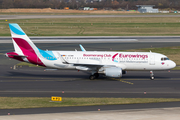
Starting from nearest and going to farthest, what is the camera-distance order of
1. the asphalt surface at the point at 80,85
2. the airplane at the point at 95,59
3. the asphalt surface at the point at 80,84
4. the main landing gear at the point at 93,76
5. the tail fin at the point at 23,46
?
the asphalt surface at the point at 80,85, the asphalt surface at the point at 80,84, the airplane at the point at 95,59, the tail fin at the point at 23,46, the main landing gear at the point at 93,76

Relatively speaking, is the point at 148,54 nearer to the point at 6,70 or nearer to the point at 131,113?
the point at 131,113

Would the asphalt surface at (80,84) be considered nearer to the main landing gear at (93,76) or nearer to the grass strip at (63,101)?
the main landing gear at (93,76)

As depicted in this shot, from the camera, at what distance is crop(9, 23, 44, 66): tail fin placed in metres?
36.8

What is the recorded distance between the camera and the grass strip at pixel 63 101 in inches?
974

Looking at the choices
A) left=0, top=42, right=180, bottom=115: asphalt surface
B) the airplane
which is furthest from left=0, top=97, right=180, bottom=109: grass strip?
the airplane

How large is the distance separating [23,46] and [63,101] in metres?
14.2

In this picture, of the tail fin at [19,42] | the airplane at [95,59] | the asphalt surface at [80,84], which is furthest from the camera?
the tail fin at [19,42]

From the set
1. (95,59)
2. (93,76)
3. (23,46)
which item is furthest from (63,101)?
(23,46)

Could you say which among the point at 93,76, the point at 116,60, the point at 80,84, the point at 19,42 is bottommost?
the point at 80,84

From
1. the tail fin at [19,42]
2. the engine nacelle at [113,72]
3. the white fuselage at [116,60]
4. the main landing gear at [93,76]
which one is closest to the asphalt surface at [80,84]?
the main landing gear at [93,76]

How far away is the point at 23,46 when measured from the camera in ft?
122

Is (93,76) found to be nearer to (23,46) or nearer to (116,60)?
(116,60)

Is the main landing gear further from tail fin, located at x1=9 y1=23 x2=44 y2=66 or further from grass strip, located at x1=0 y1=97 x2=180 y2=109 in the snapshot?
grass strip, located at x1=0 y1=97 x2=180 y2=109

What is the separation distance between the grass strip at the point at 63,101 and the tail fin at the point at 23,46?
1028 centimetres
